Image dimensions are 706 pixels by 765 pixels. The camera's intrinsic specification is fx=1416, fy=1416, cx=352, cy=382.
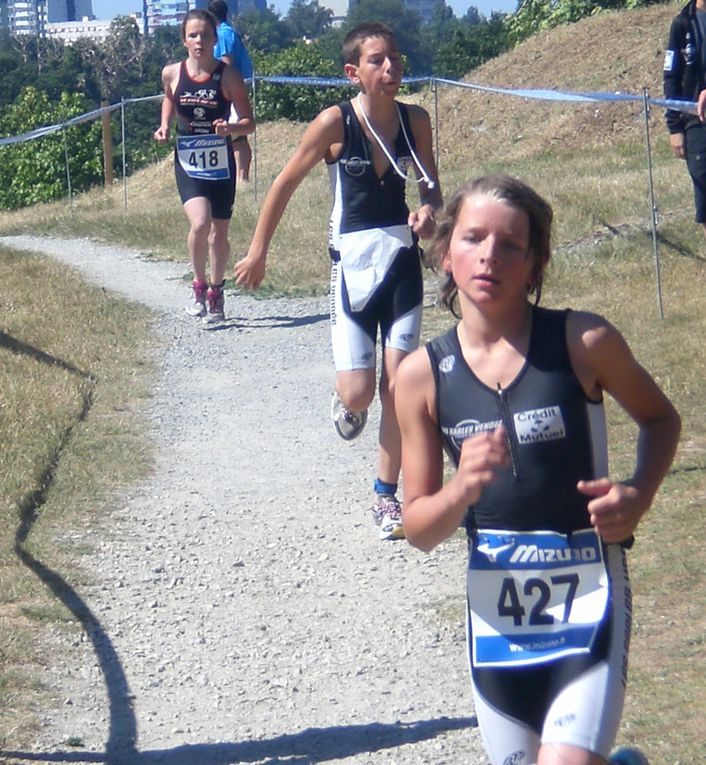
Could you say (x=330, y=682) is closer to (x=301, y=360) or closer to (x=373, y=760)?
(x=373, y=760)

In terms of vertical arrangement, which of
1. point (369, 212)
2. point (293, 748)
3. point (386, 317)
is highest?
point (369, 212)

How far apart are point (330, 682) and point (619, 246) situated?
25.0ft

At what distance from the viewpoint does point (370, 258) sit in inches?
224

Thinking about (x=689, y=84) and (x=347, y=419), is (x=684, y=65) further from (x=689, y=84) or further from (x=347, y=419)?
(x=347, y=419)

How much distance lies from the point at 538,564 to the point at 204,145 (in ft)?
24.6

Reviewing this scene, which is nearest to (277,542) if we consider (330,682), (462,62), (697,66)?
(330,682)

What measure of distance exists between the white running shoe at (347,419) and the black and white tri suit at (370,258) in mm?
220

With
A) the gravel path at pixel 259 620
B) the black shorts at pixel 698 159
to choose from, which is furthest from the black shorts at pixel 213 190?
the black shorts at pixel 698 159

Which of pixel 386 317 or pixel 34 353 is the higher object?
pixel 386 317

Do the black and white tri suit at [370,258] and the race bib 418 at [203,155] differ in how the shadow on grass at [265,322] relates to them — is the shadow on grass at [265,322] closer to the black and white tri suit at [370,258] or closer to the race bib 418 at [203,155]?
the race bib 418 at [203,155]

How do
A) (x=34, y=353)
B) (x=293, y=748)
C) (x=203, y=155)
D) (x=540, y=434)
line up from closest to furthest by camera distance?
(x=540, y=434)
(x=293, y=748)
(x=34, y=353)
(x=203, y=155)

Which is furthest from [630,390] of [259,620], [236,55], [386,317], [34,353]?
[236,55]

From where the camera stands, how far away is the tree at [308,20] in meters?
128

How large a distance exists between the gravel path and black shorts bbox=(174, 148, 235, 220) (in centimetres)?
244
